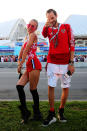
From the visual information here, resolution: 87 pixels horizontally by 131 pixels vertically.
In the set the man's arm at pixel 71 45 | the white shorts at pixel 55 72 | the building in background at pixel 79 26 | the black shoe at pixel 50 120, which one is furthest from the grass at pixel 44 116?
the building in background at pixel 79 26

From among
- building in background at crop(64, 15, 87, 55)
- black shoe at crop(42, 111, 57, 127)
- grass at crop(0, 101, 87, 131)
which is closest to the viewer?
grass at crop(0, 101, 87, 131)

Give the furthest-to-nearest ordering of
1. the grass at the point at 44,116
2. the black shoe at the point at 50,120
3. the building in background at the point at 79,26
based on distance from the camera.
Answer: the building in background at the point at 79,26, the black shoe at the point at 50,120, the grass at the point at 44,116

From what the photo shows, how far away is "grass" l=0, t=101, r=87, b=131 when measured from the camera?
10.3 feet

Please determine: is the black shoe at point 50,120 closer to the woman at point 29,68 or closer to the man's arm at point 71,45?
the woman at point 29,68

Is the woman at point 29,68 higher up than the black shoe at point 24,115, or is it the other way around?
the woman at point 29,68

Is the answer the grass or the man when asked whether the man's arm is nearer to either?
the man

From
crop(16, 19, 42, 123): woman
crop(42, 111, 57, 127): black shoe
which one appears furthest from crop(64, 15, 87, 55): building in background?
crop(42, 111, 57, 127): black shoe

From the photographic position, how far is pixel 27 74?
3.49 m

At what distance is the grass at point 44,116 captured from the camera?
3.13 meters

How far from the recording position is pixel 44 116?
12.3 feet

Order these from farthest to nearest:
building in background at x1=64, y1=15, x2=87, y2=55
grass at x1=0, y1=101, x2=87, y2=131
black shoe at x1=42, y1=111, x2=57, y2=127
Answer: building in background at x1=64, y1=15, x2=87, y2=55 < black shoe at x1=42, y1=111, x2=57, y2=127 < grass at x1=0, y1=101, x2=87, y2=131

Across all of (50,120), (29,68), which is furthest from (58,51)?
(50,120)

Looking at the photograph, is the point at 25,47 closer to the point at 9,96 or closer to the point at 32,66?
the point at 32,66

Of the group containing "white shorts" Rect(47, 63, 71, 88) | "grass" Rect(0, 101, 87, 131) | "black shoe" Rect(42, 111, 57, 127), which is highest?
"white shorts" Rect(47, 63, 71, 88)
